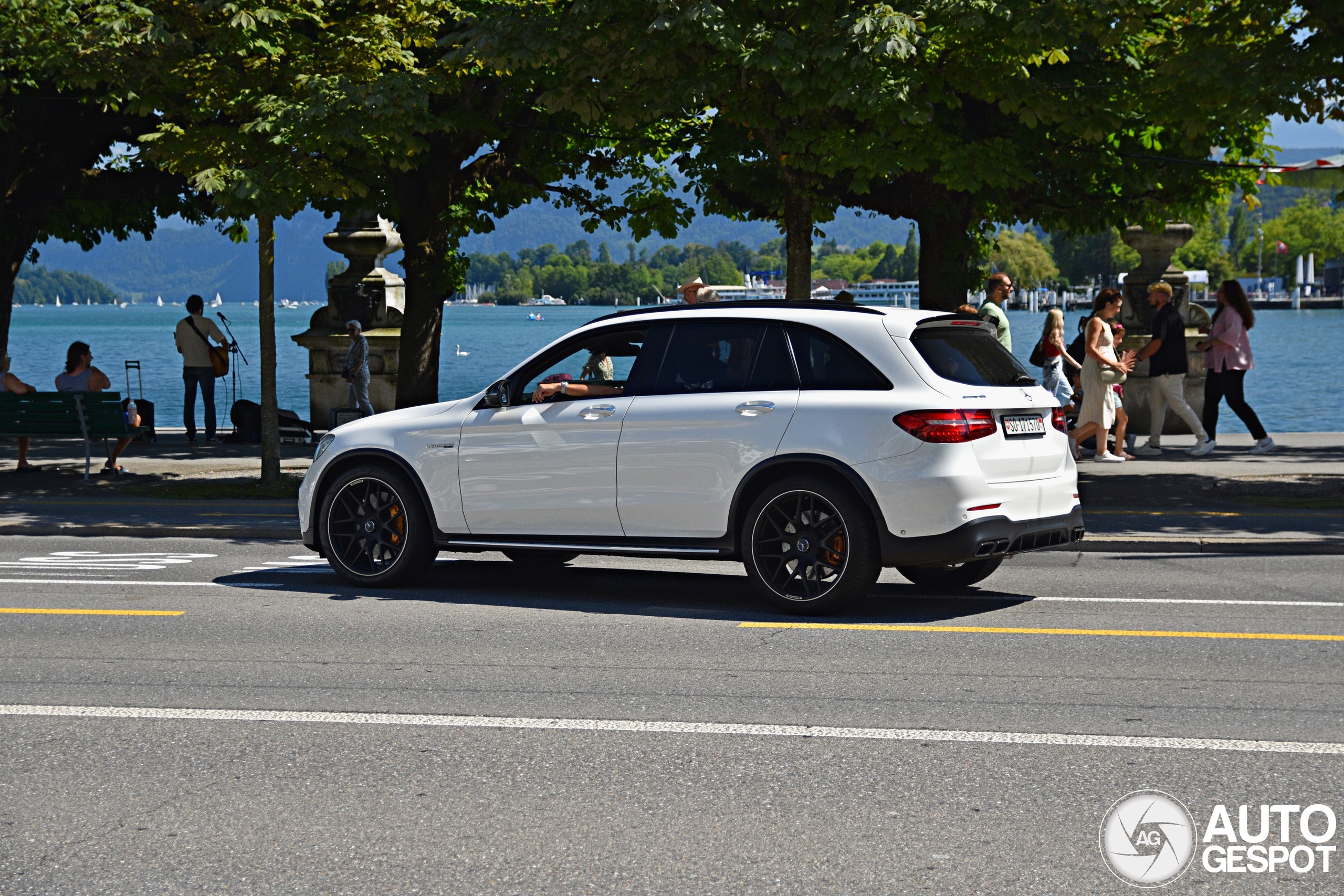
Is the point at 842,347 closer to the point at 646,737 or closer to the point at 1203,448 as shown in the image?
the point at 646,737

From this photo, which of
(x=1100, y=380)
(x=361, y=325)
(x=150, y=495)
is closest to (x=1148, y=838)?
(x=150, y=495)

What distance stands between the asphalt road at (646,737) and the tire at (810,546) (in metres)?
0.25

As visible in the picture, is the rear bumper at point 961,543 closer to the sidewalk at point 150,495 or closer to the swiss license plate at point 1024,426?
the swiss license plate at point 1024,426

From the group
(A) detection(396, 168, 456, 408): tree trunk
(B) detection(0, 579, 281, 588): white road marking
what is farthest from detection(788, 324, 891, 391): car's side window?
(A) detection(396, 168, 456, 408): tree trunk

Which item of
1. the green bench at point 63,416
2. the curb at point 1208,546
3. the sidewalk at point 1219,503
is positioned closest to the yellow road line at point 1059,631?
the curb at point 1208,546

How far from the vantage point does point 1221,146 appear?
65.1ft

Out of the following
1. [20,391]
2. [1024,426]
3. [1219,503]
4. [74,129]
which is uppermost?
[74,129]

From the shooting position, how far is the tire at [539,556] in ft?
30.9

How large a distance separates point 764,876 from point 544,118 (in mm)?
17477

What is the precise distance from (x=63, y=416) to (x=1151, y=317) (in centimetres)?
1396

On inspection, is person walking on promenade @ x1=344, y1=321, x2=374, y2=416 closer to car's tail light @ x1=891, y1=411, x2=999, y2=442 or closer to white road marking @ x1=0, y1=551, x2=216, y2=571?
white road marking @ x1=0, y1=551, x2=216, y2=571

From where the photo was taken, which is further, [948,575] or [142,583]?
[142,583]

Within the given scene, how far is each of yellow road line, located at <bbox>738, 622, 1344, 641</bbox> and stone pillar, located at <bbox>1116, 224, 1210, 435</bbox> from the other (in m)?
13.0

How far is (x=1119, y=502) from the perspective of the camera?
13.8m
